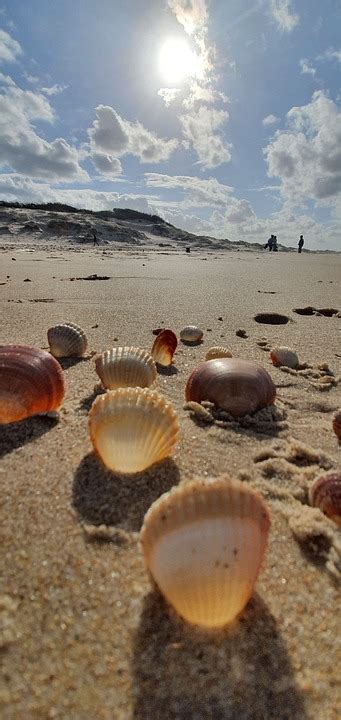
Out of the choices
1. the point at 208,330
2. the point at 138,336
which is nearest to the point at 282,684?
the point at 138,336

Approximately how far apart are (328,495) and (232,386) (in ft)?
2.65

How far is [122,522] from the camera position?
1.31 m

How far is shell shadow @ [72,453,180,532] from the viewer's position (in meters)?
1.33

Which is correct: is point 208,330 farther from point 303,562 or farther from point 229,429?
point 303,562

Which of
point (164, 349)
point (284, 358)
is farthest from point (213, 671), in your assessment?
point (284, 358)

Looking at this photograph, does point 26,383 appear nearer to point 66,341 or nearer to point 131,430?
point 131,430

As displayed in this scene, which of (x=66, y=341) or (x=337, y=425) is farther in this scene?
(x=66, y=341)

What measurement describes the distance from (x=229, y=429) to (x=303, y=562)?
819mm

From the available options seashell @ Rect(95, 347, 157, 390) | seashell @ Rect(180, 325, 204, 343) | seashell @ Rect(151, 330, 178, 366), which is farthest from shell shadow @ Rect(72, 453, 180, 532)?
seashell @ Rect(180, 325, 204, 343)

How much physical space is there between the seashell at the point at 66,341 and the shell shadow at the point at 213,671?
221cm

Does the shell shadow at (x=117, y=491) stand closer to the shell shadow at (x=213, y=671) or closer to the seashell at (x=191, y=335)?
the shell shadow at (x=213, y=671)

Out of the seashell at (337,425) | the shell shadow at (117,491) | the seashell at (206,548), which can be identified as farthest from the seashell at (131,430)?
the seashell at (337,425)

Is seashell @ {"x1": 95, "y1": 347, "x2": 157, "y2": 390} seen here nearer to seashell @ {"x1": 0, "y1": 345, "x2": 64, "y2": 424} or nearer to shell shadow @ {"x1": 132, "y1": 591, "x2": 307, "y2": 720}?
seashell @ {"x1": 0, "y1": 345, "x2": 64, "y2": 424}

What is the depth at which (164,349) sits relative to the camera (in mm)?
2922
